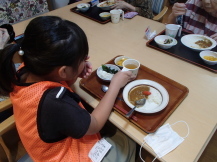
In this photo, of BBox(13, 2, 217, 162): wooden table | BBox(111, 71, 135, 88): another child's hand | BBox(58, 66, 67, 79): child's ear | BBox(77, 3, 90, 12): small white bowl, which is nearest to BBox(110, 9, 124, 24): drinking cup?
BBox(13, 2, 217, 162): wooden table

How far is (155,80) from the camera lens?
37.8 inches

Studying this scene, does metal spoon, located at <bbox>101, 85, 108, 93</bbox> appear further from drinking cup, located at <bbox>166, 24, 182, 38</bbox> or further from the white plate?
drinking cup, located at <bbox>166, 24, 182, 38</bbox>

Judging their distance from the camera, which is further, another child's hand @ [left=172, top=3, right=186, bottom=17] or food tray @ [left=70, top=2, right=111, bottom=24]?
food tray @ [left=70, top=2, right=111, bottom=24]

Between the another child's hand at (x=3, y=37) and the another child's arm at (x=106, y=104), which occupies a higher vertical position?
the another child's hand at (x=3, y=37)

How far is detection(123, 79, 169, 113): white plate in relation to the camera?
0.80 metres

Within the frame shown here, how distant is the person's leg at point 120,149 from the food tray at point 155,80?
0.77 ft

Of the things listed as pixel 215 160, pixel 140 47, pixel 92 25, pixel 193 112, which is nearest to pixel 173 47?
pixel 140 47

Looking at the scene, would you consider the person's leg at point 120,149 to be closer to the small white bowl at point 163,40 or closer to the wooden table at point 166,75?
the wooden table at point 166,75

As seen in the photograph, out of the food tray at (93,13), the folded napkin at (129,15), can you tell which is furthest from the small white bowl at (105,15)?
the folded napkin at (129,15)

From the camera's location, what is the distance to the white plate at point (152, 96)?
0.80m

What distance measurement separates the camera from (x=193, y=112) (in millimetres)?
806

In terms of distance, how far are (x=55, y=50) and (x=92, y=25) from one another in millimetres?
1006

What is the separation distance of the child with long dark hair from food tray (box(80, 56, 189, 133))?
14 cm

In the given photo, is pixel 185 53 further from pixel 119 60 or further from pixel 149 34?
pixel 119 60
